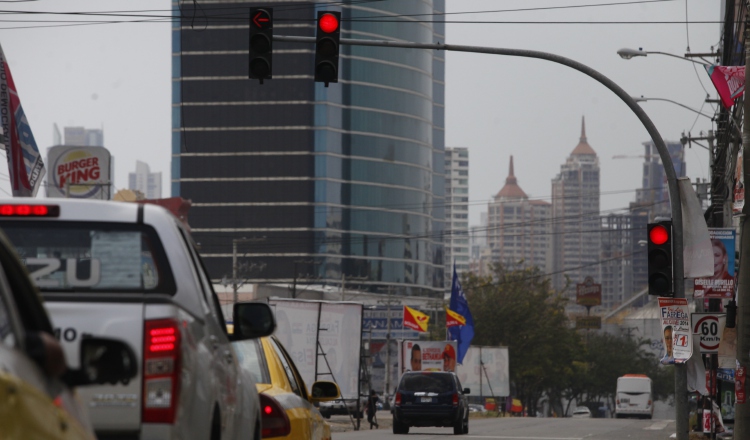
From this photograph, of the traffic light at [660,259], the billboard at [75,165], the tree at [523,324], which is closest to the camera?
the traffic light at [660,259]

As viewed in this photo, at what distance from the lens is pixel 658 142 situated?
60.1 feet

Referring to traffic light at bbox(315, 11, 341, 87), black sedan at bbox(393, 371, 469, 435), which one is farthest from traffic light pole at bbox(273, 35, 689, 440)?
black sedan at bbox(393, 371, 469, 435)

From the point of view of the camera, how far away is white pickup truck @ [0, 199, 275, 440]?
17.7 ft

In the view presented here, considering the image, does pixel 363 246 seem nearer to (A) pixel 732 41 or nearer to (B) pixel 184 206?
(B) pixel 184 206

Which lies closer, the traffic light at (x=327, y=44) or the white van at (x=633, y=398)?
the traffic light at (x=327, y=44)

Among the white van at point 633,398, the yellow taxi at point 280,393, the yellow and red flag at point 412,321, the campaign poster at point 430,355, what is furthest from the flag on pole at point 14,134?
the white van at point 633,398

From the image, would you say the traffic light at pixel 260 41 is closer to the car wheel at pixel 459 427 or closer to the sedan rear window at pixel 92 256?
the sedan rear window at pixel 92 256

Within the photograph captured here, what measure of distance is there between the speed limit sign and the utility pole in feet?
11.8

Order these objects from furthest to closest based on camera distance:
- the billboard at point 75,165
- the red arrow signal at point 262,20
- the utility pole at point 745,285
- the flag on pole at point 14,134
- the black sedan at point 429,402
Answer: the billboard at point 75,165 < the black sedan at point 429,402 < the flag on pole at point 14,134 < the utility pole at point 745,285 < the red arrow signal at point 262,20

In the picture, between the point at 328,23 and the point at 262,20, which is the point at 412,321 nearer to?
the point at 328,23

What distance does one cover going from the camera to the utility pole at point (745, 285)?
1909cm

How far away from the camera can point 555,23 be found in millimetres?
28828

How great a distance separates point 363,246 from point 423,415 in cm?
12101

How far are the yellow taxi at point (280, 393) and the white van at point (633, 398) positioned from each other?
227 ft
